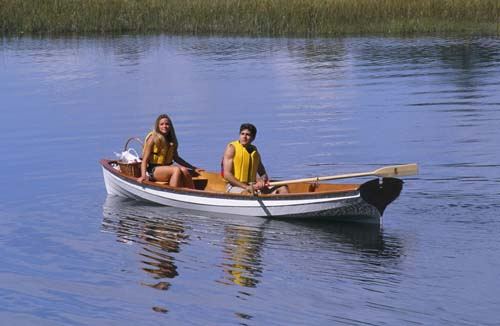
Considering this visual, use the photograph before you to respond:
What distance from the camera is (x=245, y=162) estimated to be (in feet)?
54.7

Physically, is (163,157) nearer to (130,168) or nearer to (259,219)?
(130,168)

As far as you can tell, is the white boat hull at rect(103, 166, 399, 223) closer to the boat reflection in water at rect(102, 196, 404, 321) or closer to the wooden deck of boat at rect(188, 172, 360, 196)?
the boat reflection in water at rect(102, 196, 404, 321)

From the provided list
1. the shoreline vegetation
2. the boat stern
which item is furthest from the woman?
the shoreline vegetation

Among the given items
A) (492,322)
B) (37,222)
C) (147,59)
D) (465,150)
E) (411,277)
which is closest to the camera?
(492,322)

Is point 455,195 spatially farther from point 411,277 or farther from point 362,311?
point 362,311

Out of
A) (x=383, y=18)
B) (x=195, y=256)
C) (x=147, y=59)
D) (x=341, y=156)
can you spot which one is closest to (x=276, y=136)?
(x=341, y=156)

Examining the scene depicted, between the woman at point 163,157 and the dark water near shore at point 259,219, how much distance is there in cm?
48

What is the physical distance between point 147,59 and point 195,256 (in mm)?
22240

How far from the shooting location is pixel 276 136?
22.6m

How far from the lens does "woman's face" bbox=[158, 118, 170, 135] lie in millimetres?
17547

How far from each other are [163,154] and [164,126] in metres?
0.48

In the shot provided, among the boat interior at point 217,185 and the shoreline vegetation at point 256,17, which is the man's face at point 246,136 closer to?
the boat interior at point 217,185

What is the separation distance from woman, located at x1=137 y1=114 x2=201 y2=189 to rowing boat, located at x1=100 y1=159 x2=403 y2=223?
0.71 ft

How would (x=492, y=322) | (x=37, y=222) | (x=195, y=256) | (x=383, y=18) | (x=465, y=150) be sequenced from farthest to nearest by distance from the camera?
(x=383, y=18)
(x=465, y=150)
(x=37, y=222)
(x=195, y=256)
(x=492, y=322)
